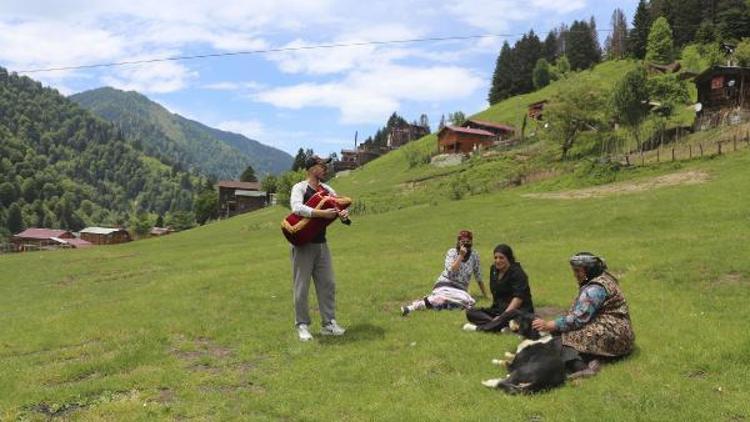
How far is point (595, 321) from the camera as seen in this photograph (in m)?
8.47

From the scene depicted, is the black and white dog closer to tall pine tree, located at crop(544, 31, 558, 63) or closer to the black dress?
the black dress

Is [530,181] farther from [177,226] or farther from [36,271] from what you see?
[177,226]

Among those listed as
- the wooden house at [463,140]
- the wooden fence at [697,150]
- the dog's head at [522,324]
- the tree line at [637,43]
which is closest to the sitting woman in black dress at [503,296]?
the dog's head at [522,324]

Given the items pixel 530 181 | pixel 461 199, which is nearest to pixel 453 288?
pixel 461 199

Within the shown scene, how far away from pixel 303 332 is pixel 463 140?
289 ft

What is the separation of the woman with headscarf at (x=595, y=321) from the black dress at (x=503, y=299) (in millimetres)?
2093

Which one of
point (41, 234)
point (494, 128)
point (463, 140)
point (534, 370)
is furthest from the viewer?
point (41, 234)

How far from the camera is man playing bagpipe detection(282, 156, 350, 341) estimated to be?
1014 centimetres

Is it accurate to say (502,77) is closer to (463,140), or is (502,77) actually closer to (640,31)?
(640,31)

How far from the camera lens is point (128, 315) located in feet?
47.0

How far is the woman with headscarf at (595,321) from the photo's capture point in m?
8.35

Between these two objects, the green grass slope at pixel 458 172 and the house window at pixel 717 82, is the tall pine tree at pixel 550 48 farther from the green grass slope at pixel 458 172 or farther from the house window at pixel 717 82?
the house window at pixel 717 82

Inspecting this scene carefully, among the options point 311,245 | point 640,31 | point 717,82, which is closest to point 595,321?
point 311,245

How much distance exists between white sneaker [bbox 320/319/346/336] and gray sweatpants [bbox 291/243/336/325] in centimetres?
8
